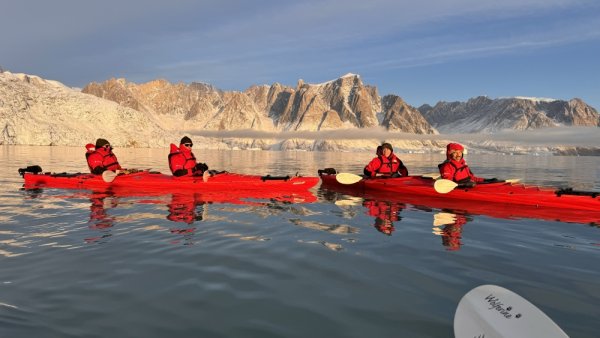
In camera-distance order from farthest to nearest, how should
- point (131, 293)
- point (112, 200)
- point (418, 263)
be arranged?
point (112, 200) → point (418, 263) → point (131, 293)

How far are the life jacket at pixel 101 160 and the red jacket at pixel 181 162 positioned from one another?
120 inches

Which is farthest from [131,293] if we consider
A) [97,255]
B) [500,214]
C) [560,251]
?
[500,214]

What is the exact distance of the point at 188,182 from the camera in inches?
661

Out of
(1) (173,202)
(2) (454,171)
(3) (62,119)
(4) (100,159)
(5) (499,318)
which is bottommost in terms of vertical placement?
(1) (173,202)

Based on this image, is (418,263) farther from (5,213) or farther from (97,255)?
(5,213)

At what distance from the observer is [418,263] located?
24.1 ft

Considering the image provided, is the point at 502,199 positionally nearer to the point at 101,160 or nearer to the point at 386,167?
the point at 386,167

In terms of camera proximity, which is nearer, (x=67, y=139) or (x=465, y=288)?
(x=465, y=288)

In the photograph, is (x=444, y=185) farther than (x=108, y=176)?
No

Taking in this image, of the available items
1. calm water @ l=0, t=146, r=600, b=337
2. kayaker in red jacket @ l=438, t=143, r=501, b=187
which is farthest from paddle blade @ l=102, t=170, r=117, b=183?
kayaker in red jacket @ l=438, t=143, r=501, b=187

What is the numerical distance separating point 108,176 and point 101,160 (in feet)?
5.06

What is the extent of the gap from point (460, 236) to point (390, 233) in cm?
167

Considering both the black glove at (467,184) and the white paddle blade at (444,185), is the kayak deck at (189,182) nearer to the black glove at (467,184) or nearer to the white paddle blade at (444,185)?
the white paddle blade at (444,185)

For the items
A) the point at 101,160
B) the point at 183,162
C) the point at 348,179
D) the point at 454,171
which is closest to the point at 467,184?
the point at 454,171
